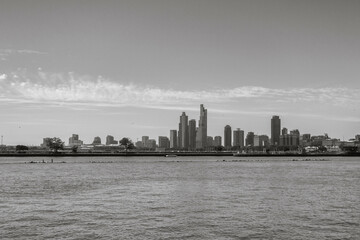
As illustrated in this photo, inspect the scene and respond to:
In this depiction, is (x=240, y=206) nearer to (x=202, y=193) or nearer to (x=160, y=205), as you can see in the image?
(x=160, y=205)

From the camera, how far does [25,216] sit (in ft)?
121

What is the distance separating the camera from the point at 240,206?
42344 mm

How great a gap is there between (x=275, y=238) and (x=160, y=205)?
1707 centimetres

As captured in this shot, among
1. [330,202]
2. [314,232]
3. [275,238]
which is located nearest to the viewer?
[275,238]

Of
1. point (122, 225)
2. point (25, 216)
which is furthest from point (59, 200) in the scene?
point (122, 225)

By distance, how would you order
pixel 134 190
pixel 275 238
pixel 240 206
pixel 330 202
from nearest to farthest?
pixel 275 238, pixel 240 206, pixel 330 202, pixel 134 190

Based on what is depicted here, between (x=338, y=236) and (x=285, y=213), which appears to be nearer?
(x=338, y=236)

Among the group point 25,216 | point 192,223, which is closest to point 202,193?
point 192,223

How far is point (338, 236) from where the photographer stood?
97.6ft

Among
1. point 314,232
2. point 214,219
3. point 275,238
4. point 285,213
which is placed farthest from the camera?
point 285,213

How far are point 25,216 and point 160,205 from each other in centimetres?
1359

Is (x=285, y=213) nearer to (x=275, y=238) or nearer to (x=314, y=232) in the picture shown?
(x=314, y=232)

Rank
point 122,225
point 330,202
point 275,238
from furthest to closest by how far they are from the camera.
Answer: point 330,202, point 122,225, point 275,238

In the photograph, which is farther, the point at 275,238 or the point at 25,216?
the point at 25,216
